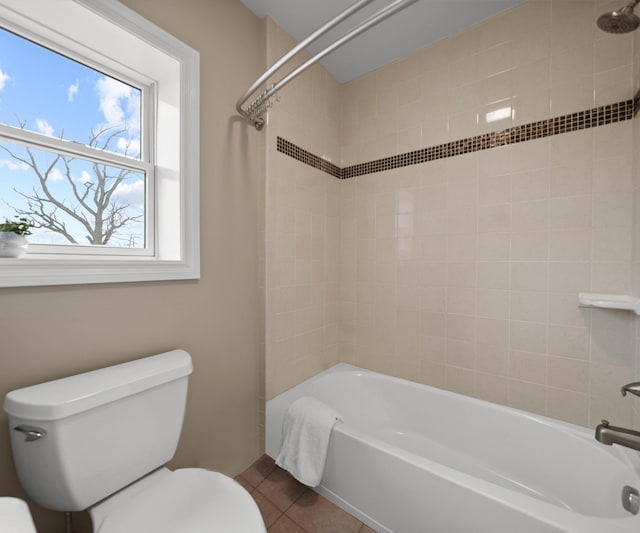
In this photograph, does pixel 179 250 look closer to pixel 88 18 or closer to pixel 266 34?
pixel 88 18

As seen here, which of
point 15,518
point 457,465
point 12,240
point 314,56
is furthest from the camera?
point 457,465

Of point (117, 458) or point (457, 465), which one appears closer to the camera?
point (117, 458)

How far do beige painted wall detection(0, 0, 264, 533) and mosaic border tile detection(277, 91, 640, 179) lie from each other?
1.32 feet

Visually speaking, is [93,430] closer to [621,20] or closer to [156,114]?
[156,114]

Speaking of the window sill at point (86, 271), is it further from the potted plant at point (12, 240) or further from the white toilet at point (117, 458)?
the white toilet at point (117, 458)

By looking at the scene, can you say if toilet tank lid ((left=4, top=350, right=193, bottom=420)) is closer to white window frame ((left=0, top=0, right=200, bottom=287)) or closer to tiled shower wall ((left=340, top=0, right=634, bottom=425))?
white window frame ((left=0, top=0, right=200, bottom=287))

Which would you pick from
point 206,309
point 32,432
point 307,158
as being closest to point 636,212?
point 307,158

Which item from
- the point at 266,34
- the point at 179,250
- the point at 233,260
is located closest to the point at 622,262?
the point at 233,260

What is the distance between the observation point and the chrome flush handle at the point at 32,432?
84 centimetres

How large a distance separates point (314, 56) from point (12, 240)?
1.31 metres

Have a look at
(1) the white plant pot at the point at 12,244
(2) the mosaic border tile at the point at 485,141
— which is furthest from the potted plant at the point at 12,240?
(2) the mosaic border tile at the point at 485,141

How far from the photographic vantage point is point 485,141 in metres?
1.73

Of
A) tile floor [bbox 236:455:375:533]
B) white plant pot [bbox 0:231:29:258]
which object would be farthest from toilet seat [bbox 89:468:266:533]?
white plant pot [bbox 0:231:29:258]

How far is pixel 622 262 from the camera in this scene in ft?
4.58
